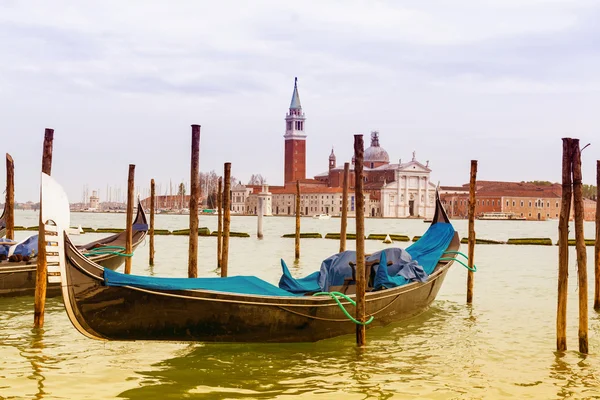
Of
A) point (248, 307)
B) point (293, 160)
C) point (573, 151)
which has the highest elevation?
point (293, 160)

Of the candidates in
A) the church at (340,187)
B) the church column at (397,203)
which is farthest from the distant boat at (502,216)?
the church column at (397,203)

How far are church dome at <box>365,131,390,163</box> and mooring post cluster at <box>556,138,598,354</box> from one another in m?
91.8

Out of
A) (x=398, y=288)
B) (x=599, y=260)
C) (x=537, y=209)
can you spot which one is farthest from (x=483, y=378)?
(x=537, y=209)

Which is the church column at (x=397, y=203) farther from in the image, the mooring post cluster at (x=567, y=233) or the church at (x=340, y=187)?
the mooring post cluster at (x=567, y=233)

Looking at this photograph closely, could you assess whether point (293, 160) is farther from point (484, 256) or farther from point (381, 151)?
point (484, 256)

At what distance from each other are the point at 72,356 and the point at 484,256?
17.4 m

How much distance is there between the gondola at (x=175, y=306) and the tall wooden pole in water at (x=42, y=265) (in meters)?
1.46

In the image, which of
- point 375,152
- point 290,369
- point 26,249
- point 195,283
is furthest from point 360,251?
point 375,152

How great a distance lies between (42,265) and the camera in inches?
312

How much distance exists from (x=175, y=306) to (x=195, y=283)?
45 cm

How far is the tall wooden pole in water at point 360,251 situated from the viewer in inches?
285

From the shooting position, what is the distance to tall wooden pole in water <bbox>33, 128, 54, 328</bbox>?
26.0ft

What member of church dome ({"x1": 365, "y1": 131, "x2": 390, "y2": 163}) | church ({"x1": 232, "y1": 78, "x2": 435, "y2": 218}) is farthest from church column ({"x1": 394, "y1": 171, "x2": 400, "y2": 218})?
church dome ({"x1": 365, "y1": 131, "x2": 390, "y2": 163})

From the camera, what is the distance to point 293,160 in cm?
9606
